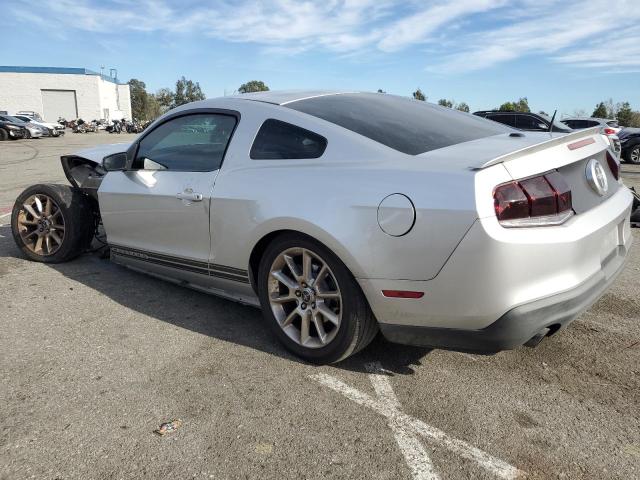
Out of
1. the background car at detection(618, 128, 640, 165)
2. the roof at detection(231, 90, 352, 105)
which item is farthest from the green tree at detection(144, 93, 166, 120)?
the roof at detection(231, 90, 352, 105)

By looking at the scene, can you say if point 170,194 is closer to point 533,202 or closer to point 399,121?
point 399,121

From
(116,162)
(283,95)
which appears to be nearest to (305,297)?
(283,95)

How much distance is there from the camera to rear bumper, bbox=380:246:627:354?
233 centimetres

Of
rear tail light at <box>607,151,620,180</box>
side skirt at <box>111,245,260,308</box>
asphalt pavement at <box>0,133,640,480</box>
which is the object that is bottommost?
asphalt pavement at <box>0,133,640,480</box>

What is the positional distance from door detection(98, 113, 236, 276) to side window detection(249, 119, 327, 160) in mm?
308

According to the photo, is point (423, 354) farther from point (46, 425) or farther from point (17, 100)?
point (17, 100)

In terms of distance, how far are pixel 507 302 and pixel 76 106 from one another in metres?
77.1

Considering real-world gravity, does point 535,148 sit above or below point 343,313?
above

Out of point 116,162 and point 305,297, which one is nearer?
point 305,297

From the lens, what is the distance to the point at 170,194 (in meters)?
3.60

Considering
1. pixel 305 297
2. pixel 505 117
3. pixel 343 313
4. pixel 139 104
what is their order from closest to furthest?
pixel 343 313 < pixel 305 297 < pixel 505 117 < pixel 139 104

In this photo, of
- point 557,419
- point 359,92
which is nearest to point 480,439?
point 557,419

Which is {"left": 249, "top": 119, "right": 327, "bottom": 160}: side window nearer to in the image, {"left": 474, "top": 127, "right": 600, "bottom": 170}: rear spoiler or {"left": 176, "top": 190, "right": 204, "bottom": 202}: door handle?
{"left": 176, "top": 190, "right": 204, "bottom": 202}: door handle

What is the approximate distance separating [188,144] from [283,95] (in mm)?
789
